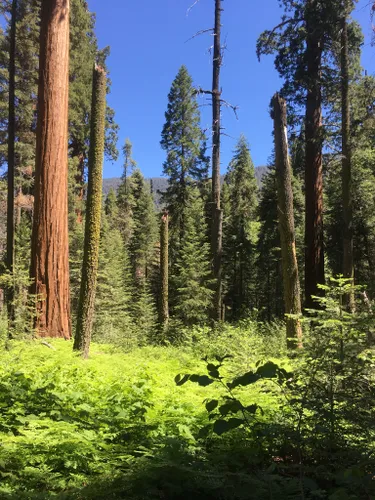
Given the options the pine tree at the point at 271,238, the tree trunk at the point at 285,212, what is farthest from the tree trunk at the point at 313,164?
the pine tree at the point at 271,238

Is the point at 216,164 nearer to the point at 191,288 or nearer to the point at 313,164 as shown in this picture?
the point at 313,164

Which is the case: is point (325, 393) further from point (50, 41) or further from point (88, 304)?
point (50, 41)

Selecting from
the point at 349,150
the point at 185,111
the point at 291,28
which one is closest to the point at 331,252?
the point at 349,150

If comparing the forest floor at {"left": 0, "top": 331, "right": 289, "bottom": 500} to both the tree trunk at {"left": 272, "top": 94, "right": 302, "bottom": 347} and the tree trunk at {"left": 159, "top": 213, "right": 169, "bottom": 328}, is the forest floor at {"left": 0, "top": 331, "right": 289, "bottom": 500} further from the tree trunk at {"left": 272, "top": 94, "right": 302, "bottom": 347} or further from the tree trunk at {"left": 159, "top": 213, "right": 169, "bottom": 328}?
the tree trunk at {"left": 159, "top": 213, "right": 169, "bottom": 328}

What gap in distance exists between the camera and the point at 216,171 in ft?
50.0

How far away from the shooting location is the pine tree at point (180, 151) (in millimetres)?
26047

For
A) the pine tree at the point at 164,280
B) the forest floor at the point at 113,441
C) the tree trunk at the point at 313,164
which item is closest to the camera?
the forest floor at the point at 113,441

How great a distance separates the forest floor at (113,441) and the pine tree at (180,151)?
21.0m

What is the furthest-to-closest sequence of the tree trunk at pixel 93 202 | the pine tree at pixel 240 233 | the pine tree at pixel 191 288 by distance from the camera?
1. the pine tree at pixel 240 233
2. the pine tree at pixel 191 288
3. the tree trunk at pixel 93 202

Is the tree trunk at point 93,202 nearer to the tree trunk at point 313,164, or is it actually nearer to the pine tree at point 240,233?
the tree trunk at point 313,164

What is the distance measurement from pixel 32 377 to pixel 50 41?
318 inches

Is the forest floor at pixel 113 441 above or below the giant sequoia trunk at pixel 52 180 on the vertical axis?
below

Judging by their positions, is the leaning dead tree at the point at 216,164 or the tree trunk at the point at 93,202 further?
the leaning dead tree at the point at 216,164

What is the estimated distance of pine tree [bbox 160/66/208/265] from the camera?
26.0 m
